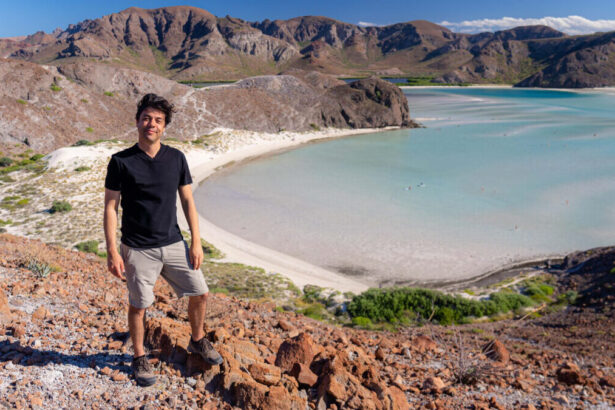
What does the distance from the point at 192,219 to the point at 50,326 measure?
2.30 m

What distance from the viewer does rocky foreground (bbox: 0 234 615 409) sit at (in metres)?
3.43

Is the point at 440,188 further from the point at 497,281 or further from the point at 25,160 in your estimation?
the point at 25,160

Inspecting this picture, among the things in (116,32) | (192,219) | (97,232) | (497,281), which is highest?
(116,32)

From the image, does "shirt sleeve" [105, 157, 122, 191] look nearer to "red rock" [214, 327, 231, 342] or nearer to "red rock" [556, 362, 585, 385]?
"red rock" [214, 327, 231, 342]

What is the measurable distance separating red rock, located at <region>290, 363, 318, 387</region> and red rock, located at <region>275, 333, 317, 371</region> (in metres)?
0.09

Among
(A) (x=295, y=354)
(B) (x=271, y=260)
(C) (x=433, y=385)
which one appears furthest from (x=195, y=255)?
(B) (x=271, y=260)

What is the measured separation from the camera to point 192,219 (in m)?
3.59

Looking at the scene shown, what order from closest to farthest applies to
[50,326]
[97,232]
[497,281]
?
[50,326], [497,281], [97,232]

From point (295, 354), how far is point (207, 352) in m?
1.00

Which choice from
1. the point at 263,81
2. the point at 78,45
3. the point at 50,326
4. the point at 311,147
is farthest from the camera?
the point at 78,45

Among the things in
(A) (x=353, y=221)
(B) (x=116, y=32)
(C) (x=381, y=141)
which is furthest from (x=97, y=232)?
(B) (x=116, y=32)

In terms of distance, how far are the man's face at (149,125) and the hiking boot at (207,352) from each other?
74.3 inches

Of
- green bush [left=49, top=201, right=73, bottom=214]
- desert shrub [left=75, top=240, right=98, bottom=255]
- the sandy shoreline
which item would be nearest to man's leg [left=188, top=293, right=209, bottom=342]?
the sandy shoreline

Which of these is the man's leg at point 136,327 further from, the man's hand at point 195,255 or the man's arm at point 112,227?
the man's hand at point 195,255
